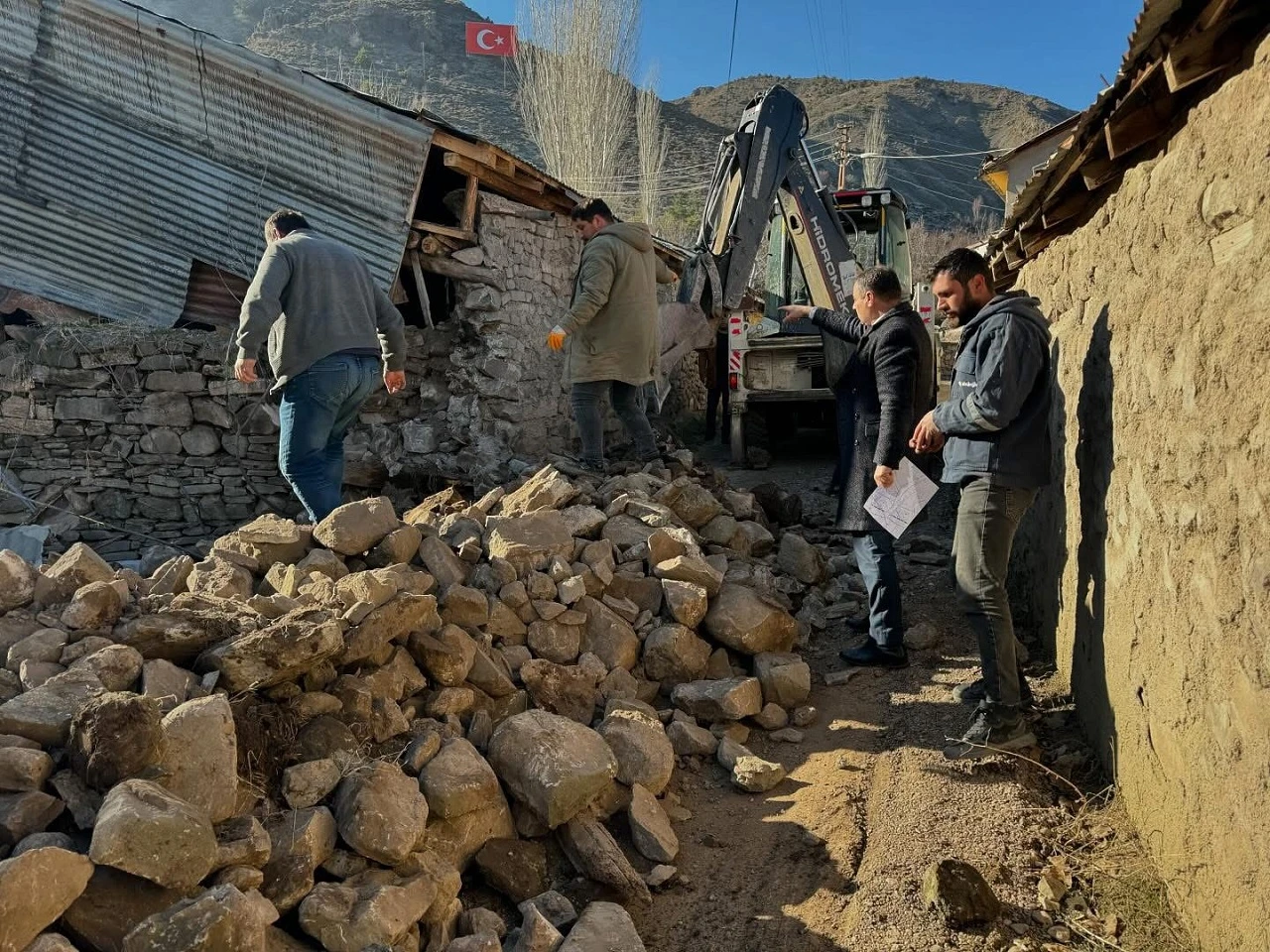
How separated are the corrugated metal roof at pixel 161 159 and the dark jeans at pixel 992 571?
17.0 ft

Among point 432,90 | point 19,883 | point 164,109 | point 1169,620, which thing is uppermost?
point 432,90

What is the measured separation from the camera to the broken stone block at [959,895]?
2236 mm

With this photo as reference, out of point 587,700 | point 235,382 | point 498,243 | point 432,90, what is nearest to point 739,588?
point 587,700

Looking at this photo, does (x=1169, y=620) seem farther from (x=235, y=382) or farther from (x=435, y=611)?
(x=235, y=382)

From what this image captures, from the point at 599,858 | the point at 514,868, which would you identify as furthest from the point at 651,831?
the point at 514,868

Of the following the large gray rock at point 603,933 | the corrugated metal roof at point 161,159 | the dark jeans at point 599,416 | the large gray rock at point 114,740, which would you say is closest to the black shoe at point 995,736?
the large gray rock at point 603,933

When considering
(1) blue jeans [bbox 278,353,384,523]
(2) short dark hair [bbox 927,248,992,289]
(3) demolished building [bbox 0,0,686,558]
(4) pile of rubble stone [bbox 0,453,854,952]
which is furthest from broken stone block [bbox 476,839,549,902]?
(3) demolished building [bbox 0,0,686,558]

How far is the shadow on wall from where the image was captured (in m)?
2.89

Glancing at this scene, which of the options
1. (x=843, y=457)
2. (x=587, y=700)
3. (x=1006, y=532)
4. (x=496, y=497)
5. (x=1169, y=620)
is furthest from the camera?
(x=496, y=497)

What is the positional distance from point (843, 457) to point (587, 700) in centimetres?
166

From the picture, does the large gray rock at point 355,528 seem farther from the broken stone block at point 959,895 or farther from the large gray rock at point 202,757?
the broken stone block at point 959,895

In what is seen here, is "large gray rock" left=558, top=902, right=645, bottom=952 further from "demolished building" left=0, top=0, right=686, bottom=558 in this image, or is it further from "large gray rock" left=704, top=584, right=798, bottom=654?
"demolished building" left=0, top=0, right=686, bottom=558

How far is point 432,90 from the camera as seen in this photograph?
3525 centimetres

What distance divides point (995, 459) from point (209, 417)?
6.16 meters
